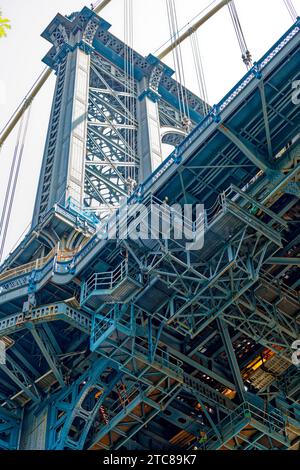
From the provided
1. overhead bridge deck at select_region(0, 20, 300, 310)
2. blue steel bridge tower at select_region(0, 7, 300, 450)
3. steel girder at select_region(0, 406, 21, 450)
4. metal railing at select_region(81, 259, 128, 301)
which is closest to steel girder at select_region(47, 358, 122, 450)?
blue steel bridge tower at select_region(0, 7, 300, 450)

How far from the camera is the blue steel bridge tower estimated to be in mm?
32500

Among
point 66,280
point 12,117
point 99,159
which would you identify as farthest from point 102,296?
point 12,117

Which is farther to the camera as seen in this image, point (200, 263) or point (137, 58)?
point (137, 58)

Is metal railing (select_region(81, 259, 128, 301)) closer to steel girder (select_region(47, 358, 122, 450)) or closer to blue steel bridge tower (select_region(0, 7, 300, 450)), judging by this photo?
blue steel bridge tower (select_region(0, 7, 300, 450))

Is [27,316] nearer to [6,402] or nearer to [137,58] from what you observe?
[6,402]

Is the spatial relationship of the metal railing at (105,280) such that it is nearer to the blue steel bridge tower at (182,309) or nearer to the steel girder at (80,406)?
the blue steel bridge tower at (182,309)

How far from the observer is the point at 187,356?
35594 mm

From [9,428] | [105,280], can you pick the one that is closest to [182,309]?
[105,280]

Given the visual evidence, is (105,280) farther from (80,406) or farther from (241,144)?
(241,144)

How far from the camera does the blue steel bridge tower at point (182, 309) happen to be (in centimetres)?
3250

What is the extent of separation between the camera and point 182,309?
32.3m

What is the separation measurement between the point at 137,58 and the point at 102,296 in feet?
108

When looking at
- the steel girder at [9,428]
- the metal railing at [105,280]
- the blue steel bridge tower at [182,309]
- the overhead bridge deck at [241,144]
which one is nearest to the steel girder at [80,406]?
the blue steel bridge tower at [182,309]
